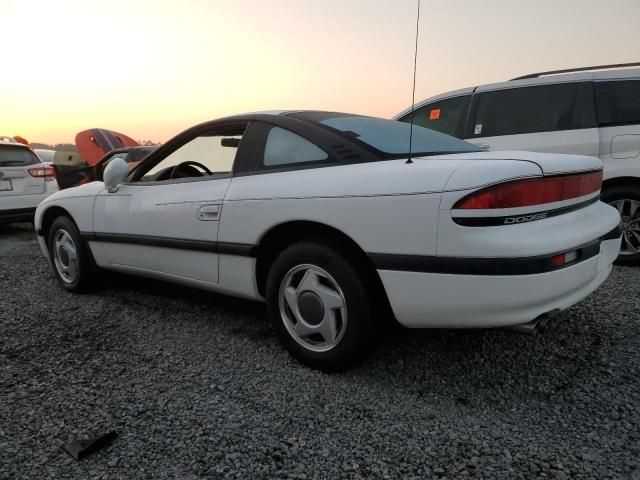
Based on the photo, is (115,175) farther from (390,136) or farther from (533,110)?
(533,110)

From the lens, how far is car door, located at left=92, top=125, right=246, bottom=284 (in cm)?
290

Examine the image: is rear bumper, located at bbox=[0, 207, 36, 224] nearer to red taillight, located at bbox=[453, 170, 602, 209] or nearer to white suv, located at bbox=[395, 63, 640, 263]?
white suv, located at bbox=[395, 63, 640, 263]

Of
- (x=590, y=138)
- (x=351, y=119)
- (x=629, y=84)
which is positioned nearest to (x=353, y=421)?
(x=351, y=119)

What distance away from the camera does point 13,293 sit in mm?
4082

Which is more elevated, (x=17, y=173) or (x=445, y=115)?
(x=445, y=115)

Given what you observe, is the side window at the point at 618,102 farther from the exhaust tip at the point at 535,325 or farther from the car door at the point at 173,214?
the car door at the point at 173,214

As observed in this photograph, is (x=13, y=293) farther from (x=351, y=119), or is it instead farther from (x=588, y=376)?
(x=588, y=376)

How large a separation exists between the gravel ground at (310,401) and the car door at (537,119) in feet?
6.26

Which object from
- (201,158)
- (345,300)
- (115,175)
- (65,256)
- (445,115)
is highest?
(445,115)

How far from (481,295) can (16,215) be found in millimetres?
7081

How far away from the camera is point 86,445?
1.93 metres

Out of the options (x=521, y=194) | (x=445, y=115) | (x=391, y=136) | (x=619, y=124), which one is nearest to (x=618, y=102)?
(x=619, y=124)

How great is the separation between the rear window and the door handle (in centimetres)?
559

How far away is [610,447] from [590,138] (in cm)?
353
